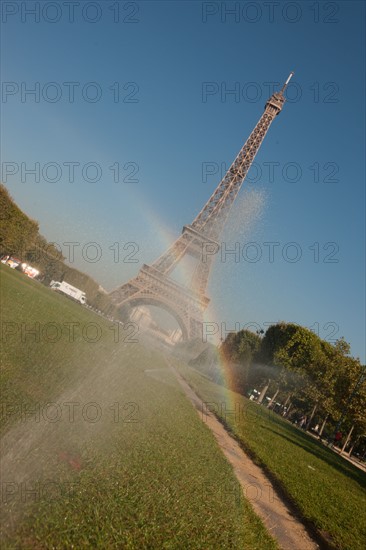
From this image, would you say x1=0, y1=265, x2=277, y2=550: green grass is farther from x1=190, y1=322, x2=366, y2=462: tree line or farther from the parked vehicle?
the parked vehicle

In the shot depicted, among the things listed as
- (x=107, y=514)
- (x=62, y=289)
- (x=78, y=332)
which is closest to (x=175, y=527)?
(x=107, y=514)

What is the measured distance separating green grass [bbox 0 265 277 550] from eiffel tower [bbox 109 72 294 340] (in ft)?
142

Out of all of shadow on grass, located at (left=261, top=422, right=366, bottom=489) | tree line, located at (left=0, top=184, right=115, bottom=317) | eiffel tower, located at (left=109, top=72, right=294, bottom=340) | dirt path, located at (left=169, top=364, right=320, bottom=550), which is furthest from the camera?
eiffel tower, located at (left=109, top=72, right=294, bottom=340)

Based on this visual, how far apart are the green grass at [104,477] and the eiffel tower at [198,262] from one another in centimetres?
4317

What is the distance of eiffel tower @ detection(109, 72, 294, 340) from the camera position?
2106 inches

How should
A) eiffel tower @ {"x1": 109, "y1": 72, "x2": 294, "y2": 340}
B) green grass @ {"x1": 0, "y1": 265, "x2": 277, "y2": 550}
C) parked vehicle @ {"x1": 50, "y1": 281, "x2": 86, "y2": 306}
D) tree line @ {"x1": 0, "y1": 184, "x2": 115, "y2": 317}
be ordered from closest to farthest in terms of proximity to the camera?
green grass @ {"x1": 0, "y1": 265, "x2": 277, "y2": 550} < tree line @ {"x1": 0, "y1": 184, "x2": 115, "y2": 317} < eiffel tower @ {"x1": 109, "y1": 72, "x2": 294, "y2": 340} < parked vehicle @ {"x1": 50, "y1": 281, "x2": 86, "y2": 306}

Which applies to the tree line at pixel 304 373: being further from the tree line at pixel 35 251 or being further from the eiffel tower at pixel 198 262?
the tree line at pixel 35 251

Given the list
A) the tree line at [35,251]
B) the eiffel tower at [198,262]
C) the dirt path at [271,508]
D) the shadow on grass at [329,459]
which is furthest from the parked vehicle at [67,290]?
the dirt path at [271,508]

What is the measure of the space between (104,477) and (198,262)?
52.7 m

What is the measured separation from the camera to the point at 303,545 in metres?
6.17

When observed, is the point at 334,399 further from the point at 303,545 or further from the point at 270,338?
the point at 303,545

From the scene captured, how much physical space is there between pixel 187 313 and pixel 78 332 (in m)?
34.6

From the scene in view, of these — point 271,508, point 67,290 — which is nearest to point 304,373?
point 67,290

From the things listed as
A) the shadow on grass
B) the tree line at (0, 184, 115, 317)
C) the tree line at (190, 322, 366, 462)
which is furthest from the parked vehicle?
the shadow on grass
